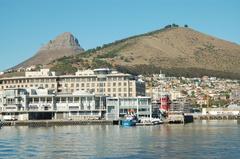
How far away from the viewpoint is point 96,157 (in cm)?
6431

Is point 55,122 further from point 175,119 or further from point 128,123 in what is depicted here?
point 175,119

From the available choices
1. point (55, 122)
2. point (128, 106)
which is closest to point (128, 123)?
point (55, 122)

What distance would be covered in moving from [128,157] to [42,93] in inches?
4637

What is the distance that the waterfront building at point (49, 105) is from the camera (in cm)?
17488

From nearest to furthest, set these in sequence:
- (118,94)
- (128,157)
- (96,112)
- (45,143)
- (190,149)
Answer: (128,157) < (190,149) < (45,143) < (96,112) < (118,94)

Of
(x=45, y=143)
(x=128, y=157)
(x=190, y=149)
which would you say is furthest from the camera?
(x=45, y=143)

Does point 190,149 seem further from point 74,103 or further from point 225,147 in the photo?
point 74,103

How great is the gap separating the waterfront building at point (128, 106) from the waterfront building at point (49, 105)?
405cm

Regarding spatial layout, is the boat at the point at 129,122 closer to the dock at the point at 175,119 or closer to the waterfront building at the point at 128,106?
the waterfront building at the point at 128,106

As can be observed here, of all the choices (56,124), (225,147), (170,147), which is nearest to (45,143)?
(170,147)

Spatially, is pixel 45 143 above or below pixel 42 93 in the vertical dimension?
below

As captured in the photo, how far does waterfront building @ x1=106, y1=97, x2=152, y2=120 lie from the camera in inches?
6781

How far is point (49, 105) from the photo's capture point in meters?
177

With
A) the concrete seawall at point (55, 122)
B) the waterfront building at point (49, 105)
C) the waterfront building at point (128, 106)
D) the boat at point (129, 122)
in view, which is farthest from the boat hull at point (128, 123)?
the waterfront building at point (49, 105)
